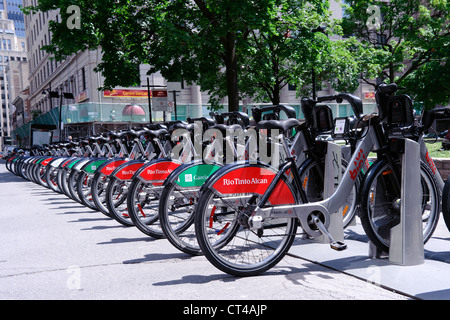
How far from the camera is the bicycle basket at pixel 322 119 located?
16.2 feet

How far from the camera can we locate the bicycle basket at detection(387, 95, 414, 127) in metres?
4.31

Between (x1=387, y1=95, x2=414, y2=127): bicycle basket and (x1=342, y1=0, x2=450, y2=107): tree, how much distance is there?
22.3 metres

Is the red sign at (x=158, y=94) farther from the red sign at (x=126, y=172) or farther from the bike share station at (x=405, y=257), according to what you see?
the bike share station at (x=405, y=257)

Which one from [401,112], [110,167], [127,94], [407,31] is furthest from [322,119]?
[127,94]

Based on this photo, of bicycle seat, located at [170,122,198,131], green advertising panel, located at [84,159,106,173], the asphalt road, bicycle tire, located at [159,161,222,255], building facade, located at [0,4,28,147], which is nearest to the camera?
the asphalt road

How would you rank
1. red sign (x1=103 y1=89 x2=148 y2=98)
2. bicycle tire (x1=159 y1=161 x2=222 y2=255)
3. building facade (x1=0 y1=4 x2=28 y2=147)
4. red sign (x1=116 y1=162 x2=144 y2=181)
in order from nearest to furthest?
bicycle tire (x1=159 y1=161 x2=222 y2=255) → red sign (x1=116 y1=162 x2=144 y2=181) → red sign (x1=103 y1=89 x2=148 y2=98) → building facade (x1=0 y1=4 x2=28 y2=147)

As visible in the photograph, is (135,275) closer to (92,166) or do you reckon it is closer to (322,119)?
(322,119)

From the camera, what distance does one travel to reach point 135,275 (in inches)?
162

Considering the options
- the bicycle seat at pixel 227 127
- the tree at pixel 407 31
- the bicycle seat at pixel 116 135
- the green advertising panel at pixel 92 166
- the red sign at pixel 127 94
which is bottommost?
the green advertising panel at pixel 92 166

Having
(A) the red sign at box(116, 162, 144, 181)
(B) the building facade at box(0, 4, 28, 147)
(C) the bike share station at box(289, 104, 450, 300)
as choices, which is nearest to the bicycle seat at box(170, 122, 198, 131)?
(A) the red sign at box(116, 162, 144, 181)

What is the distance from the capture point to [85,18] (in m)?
16.3

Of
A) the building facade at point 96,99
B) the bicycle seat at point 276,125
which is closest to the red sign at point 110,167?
the bicycle seat at point 276,125

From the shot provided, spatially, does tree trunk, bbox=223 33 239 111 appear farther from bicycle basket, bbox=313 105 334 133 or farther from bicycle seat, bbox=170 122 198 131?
bicycle basket, bbox=313 105 334 133

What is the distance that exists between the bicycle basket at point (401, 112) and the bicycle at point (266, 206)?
0.24 metres
